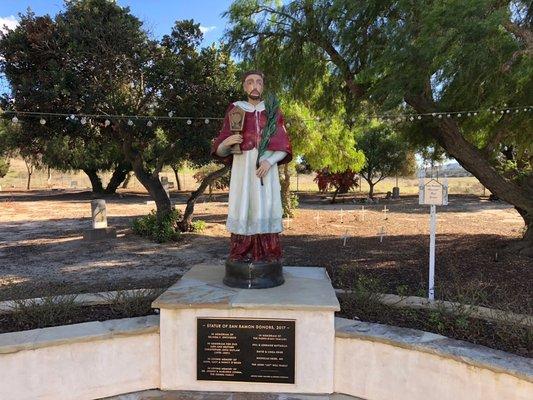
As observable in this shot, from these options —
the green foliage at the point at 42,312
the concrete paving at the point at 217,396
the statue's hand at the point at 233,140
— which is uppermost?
the statue's hand at the point at 233,140

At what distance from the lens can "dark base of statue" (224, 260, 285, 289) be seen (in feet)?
12.8

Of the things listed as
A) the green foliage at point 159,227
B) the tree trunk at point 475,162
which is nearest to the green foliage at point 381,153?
the green foliage at point 159,227

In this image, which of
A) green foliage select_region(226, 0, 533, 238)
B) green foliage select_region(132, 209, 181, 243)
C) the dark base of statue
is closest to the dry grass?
green foliage select_region(132, 209, 181, 243)

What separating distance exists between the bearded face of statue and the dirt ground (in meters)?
2.45

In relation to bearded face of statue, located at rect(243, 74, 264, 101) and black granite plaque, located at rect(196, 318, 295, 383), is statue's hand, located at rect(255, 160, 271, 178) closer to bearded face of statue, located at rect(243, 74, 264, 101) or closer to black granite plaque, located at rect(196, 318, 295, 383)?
bearded face of statue, located at rect(243, 74, 264, 101)

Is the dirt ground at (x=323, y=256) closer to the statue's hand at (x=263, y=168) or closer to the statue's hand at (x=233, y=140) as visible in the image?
the statue's hand at (x=263, y=168)

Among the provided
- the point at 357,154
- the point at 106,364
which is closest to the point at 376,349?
the point at 106,364

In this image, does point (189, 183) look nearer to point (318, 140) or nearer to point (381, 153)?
point (381, 153)

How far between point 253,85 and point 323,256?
5.50m

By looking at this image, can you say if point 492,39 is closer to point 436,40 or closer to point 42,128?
point 436,40

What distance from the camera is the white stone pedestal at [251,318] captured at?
3.34 m

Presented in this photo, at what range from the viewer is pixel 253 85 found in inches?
158

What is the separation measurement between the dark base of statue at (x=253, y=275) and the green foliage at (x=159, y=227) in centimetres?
779

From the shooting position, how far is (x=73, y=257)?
31.3 feet
